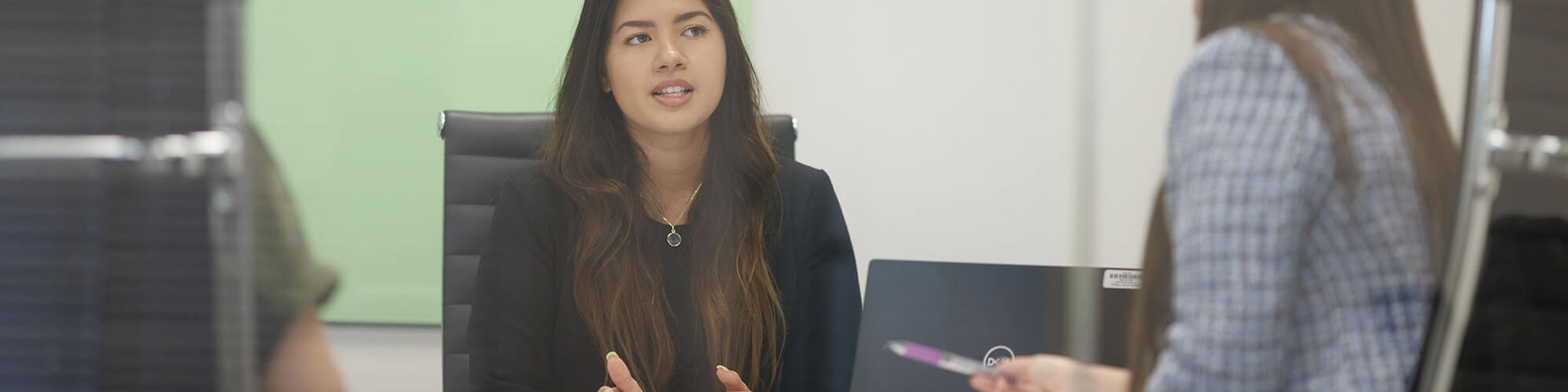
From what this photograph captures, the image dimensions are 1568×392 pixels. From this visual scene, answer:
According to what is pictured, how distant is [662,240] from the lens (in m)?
0.82

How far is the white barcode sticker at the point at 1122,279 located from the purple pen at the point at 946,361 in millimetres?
104

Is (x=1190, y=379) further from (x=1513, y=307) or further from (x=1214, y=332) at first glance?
(x=1513, y=307)

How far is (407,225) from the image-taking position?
78 centimetres

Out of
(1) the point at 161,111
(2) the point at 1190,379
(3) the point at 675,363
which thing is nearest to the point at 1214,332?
(2) the point at 1190,379

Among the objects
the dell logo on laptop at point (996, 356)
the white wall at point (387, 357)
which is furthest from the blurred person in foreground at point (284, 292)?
the dell logo on laptop at point (996, 356)

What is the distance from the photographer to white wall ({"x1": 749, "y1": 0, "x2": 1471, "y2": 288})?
77 centimetres

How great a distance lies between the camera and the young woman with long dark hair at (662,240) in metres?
0.81

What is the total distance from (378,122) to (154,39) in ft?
0.49

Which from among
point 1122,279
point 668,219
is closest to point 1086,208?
point 1122,279

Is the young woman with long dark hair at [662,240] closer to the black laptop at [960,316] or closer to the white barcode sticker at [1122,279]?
the black laptop at [960,316]

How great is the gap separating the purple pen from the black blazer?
0.05 m

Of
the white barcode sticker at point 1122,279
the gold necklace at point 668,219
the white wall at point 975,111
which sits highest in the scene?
the white wall at point 975,111

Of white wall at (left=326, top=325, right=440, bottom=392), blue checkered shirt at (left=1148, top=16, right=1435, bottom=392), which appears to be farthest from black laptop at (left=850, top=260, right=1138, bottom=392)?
white wall at (left=326, top=325, right=440, bottom=392)

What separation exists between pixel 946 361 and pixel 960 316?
0.11 feet
